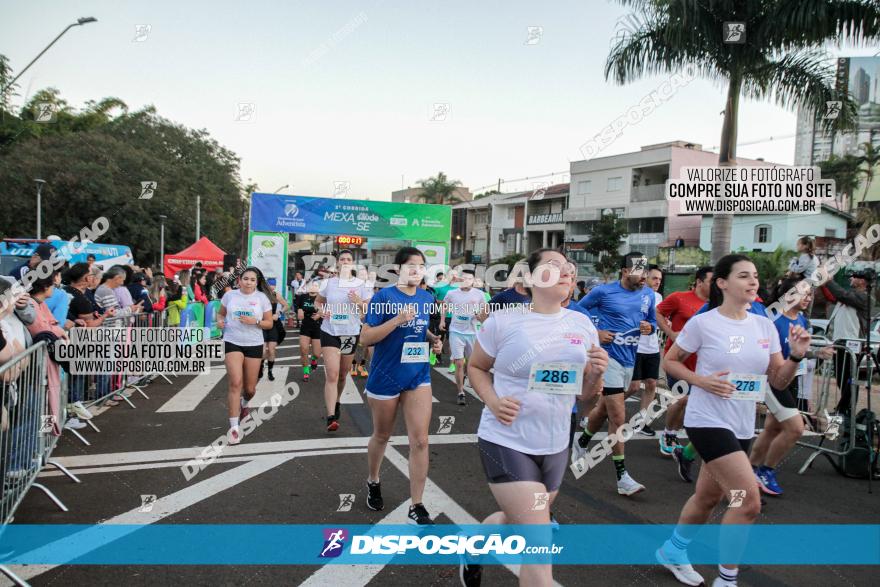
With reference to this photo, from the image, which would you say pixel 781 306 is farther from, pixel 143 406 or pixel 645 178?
pixel 645 178

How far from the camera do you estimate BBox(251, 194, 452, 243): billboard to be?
1925 cm

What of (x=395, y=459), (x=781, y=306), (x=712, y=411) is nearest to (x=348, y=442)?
(x=395, y=459)

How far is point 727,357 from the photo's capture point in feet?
11.8

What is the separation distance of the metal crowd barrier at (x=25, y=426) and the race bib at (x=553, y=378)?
3.12 m

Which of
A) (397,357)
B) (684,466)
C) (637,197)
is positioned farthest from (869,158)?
(397,357)

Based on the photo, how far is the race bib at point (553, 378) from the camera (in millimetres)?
2963

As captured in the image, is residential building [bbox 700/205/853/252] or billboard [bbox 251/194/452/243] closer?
billboard [bbox 251/194/452/243]

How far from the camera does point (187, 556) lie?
382 cm

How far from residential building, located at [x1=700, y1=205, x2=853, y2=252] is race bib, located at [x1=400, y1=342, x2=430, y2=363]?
1408 inches

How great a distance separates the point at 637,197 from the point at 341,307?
129ft

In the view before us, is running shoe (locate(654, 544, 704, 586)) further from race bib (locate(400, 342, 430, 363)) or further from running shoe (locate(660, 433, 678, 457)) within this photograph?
running shoe (locate(660, 433, 678, 457))

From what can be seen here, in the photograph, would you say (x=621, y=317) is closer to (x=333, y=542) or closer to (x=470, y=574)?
(x=470, y=574)

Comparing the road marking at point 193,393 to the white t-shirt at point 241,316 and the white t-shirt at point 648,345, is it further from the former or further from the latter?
the white t-shirt at point 648,345

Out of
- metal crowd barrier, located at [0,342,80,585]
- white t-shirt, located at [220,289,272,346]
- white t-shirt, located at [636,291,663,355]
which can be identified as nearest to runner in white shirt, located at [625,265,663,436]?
white t-shirt, located at [636,291,663,355]
